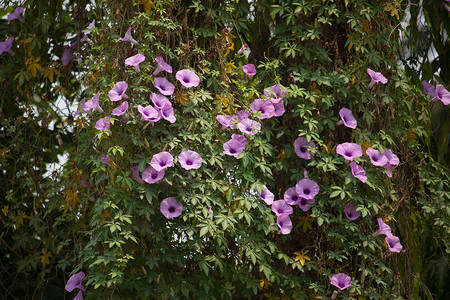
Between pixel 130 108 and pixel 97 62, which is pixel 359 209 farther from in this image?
pixel 97 62

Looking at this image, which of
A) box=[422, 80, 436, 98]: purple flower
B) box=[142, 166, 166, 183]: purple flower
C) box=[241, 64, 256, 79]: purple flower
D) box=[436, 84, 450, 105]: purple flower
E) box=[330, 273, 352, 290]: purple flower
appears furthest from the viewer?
box=[422, 80, 436, 98]: purple flower

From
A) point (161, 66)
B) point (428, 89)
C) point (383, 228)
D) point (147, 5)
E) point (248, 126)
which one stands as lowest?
point (383, 228)

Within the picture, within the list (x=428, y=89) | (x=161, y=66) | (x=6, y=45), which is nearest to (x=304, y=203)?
(x=161, y=66)

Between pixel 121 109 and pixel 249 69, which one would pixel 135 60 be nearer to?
pixel 121 109

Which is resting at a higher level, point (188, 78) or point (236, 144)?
point (188, 78)

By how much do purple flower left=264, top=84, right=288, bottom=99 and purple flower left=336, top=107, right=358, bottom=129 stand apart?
256 mm

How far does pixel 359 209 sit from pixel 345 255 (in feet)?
0.75

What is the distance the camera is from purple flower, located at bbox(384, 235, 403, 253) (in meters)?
2.53

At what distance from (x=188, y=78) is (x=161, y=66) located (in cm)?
12

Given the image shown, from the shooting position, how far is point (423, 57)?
3449 mm

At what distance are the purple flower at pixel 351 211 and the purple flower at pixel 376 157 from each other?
0.21 metres

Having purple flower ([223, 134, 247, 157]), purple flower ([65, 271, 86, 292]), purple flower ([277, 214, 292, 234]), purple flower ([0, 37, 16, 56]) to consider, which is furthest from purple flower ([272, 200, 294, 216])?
purple flower ([0, 37, 16, 56])

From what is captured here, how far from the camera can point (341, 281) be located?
8.07ft

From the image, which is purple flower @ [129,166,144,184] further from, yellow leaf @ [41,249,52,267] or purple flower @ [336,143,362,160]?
yellow leaf @ [41,249,52,267]
